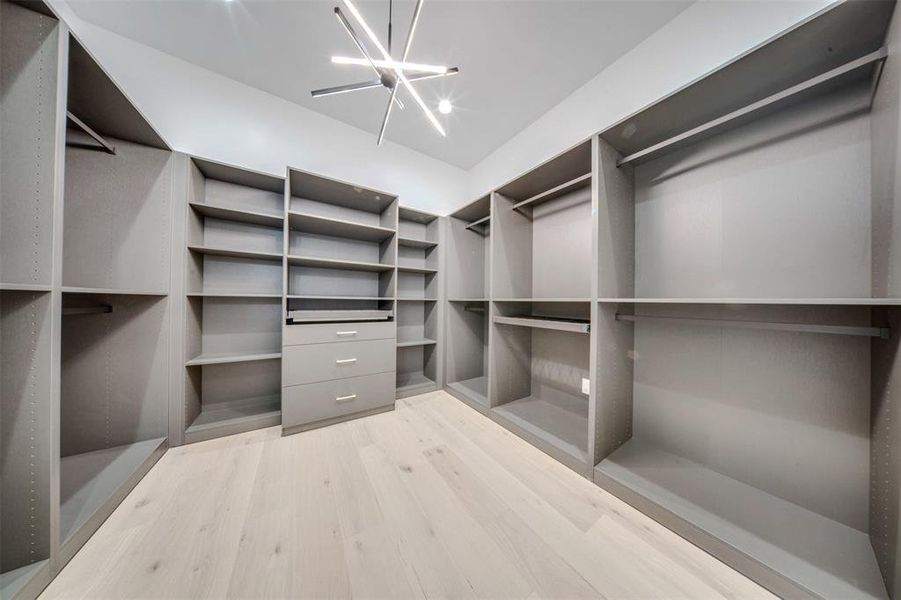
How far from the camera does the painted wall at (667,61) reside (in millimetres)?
1310

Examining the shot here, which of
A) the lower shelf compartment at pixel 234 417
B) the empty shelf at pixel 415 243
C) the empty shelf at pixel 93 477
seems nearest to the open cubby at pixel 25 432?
the empty shelf at pixel 93 477

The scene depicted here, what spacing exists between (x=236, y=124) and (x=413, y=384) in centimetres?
275

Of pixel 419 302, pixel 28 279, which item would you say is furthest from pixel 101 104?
pixel 419 302

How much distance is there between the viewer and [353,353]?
2043mm

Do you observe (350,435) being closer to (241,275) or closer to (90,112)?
(241,275)

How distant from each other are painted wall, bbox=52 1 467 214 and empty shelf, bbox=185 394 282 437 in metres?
1.94

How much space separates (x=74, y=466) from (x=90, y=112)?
1853mm

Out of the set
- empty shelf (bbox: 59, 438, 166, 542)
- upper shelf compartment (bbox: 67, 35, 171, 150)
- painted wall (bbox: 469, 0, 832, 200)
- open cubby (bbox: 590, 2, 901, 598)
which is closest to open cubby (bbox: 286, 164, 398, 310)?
upper shelf compartment (bbox: 67, 35, 171, 150)

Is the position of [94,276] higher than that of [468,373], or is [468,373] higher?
[94,276]

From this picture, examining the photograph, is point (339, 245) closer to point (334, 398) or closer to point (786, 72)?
point (334, 398)

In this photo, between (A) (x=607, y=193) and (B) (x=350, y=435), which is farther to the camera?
(B) (x=350, y=435)

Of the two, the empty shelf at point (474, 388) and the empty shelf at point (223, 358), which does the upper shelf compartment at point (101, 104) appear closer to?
the empty shelf at point (223, 358)

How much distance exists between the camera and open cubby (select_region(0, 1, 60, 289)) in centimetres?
82

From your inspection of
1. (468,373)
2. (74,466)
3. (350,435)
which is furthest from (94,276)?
(468,373)
